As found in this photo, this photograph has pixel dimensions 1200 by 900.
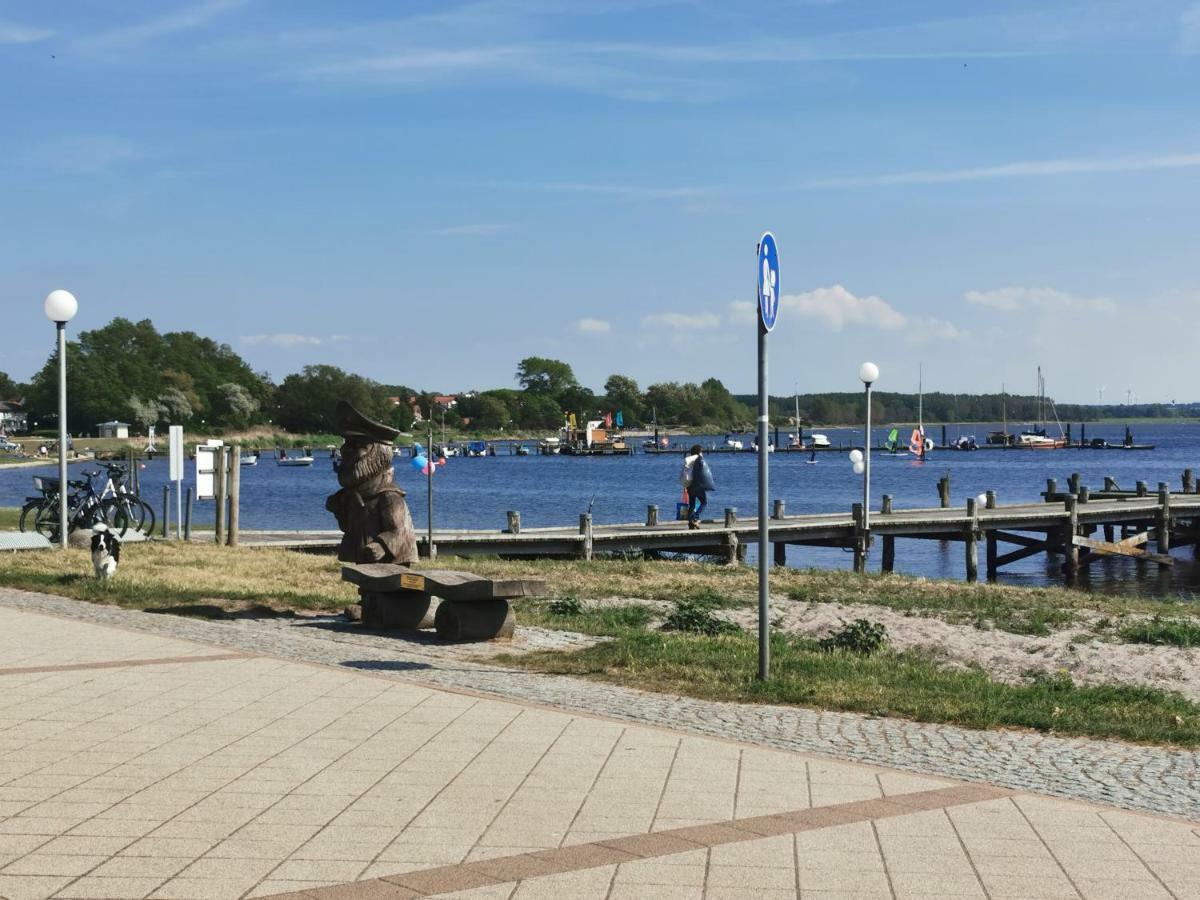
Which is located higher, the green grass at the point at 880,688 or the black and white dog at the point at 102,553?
the black and white dog at the point at 102,553

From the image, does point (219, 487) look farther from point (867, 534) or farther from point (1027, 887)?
point (1027, 887)

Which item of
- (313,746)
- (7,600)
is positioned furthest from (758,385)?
(7,600)

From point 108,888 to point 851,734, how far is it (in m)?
4.76

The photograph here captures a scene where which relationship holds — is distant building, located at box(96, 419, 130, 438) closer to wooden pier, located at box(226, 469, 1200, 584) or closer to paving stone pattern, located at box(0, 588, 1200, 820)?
wooden pier, located at box(226, 469, 1200, 584)

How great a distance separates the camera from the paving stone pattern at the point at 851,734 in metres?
Answer: 7.32

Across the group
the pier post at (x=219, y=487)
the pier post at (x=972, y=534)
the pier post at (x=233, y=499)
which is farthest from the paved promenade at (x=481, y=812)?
the pier post at (x=972, y=534)

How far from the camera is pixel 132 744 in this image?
25.6 ft

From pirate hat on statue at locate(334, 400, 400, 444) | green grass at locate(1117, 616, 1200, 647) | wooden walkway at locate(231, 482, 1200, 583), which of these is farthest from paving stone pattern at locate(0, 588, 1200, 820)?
wooden walkway at locate(231, 482, 1200, 583)

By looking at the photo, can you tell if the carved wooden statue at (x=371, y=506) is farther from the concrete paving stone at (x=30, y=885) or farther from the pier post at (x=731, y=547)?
the pier post at (x=731, y=547)

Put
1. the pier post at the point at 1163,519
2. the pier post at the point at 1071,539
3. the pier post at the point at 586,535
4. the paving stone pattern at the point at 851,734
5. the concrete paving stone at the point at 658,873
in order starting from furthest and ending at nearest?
the pier post at the point at 1163,519, the pier post at the point at 1071,539, the pier post at the point at 586,535, the paving stone pattern at the point at 851,734, the concrete paving stone at the point at 658,873

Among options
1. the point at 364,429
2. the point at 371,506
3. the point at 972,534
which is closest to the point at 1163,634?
the point at 371,506

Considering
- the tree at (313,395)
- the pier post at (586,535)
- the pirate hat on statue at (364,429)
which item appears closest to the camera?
the pirate hat on statue at (364,429)

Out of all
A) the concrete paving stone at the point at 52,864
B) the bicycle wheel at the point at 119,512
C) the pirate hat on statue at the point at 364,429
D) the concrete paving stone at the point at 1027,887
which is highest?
the pirate hat on statue at the point at 364,429

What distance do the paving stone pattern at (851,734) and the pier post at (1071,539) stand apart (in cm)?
2954
